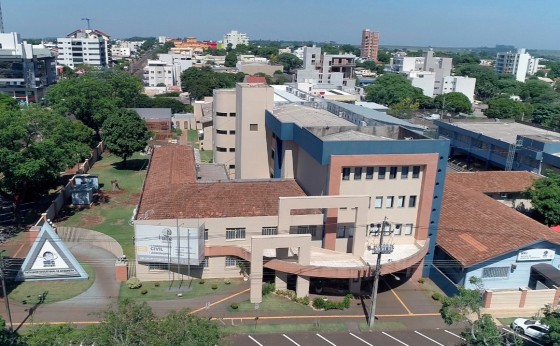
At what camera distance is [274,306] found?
102 feet

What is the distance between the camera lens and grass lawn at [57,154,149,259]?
4196cm

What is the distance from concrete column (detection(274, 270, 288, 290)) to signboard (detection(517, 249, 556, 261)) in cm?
1732

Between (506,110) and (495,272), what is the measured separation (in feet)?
278

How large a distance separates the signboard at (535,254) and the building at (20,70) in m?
117

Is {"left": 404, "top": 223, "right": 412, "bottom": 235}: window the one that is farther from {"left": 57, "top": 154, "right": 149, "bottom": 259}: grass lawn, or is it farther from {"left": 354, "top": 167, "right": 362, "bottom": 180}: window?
{"left": 57, "top": 154, "right": 149, "bottom": 259}: grass lawn

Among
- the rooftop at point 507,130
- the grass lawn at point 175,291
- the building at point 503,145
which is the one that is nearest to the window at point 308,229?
the grass lawn at point 175,291

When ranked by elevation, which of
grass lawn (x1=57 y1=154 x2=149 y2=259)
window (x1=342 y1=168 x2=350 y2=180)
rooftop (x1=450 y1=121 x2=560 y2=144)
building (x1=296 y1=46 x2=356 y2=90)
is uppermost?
building (x1=296 y1=46 x2=356 y2=90)

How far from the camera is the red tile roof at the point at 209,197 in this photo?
33938mm

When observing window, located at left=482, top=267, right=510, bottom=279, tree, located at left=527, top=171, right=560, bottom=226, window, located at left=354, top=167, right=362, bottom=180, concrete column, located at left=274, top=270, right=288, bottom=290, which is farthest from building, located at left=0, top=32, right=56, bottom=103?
window, located at left=482, top=267, right=510, bottom=279

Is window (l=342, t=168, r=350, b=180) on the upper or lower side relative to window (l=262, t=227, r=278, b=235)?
upper

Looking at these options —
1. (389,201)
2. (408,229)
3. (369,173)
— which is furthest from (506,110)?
(369,173)

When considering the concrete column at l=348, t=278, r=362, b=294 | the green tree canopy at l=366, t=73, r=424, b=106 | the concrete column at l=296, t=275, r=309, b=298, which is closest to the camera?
the concrete column at l=296, t=275, r=309, b=298

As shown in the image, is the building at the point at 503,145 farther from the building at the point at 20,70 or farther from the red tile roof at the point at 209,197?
the building at the point at 20,70

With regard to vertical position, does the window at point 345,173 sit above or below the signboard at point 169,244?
above
